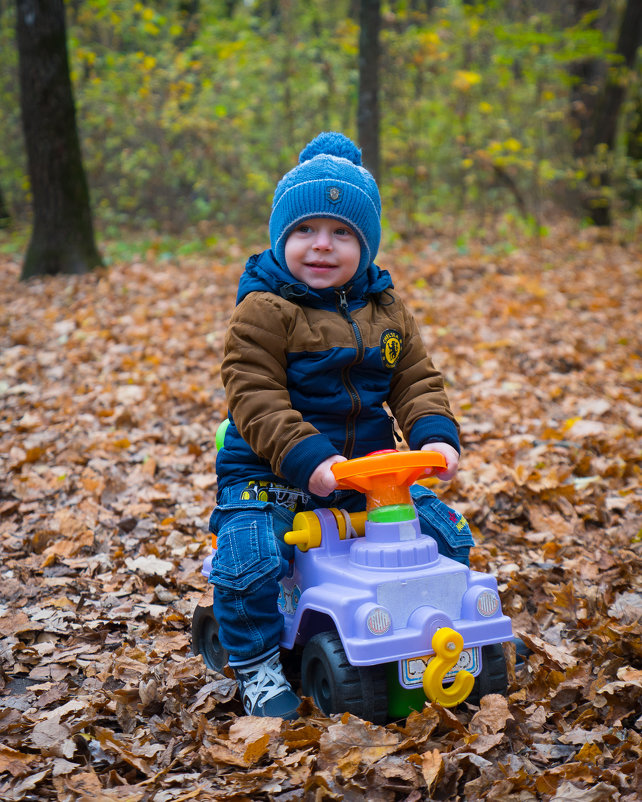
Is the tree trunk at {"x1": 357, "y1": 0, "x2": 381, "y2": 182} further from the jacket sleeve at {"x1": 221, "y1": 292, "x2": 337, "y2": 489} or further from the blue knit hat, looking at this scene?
the jacket sleeve at {"x1": 221, "y1": 292, "x2": 337, "y2": 489}

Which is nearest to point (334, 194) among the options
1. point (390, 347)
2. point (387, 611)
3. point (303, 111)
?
point (390, 347)

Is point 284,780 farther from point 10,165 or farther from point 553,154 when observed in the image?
point 553,154

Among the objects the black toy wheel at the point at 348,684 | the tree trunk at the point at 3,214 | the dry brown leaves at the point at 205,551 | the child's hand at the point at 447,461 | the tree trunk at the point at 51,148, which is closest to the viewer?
the dry brown leaves at the point at 205,551

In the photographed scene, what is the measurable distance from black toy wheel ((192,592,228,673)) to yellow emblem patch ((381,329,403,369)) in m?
1.06

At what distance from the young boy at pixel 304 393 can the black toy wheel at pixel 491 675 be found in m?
0.34

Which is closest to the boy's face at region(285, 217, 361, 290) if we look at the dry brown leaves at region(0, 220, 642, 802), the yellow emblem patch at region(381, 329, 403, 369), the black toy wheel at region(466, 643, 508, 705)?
the yellow emblem patch at region(381, 329, 403, 369)

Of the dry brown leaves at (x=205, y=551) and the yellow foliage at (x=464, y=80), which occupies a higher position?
the yellow foliage at (x=464, y=80)

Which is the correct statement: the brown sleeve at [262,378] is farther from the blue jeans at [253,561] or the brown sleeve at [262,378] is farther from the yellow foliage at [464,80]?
the yellow foliage at [464,80]

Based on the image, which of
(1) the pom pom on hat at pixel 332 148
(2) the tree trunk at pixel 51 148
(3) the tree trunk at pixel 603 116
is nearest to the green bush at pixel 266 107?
(3) the tree trunk at pixel 603 116

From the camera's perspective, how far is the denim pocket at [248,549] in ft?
8.20

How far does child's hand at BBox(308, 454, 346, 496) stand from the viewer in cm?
246

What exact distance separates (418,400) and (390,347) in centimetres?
21

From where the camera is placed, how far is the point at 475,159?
1312 cm

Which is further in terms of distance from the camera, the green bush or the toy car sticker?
the green bush
